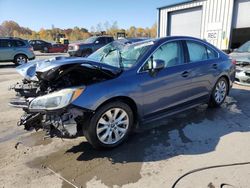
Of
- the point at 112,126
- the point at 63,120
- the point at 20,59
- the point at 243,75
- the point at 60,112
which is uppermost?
the point at 60,112

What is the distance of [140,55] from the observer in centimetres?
397

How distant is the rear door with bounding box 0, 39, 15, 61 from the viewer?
1459 centimetres

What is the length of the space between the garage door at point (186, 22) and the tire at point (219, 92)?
1158 cm

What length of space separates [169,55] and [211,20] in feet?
39.5

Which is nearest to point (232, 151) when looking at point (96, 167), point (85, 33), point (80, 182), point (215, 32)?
point (96, 167)

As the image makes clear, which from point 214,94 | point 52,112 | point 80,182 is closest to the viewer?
point 80,182

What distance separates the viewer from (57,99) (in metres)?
3.18

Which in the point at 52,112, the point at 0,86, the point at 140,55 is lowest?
the point at 0,86

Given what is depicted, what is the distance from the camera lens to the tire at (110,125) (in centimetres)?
337

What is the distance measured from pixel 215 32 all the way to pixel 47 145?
1353 centimetres

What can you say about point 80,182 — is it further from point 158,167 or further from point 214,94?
point 214,94

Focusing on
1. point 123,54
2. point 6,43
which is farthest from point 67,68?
point 6,43

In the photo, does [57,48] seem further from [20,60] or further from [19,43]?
[20,60]

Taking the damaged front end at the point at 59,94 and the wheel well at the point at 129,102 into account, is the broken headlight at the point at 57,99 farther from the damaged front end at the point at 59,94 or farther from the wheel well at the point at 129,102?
the wheel well at the point at 129,102
